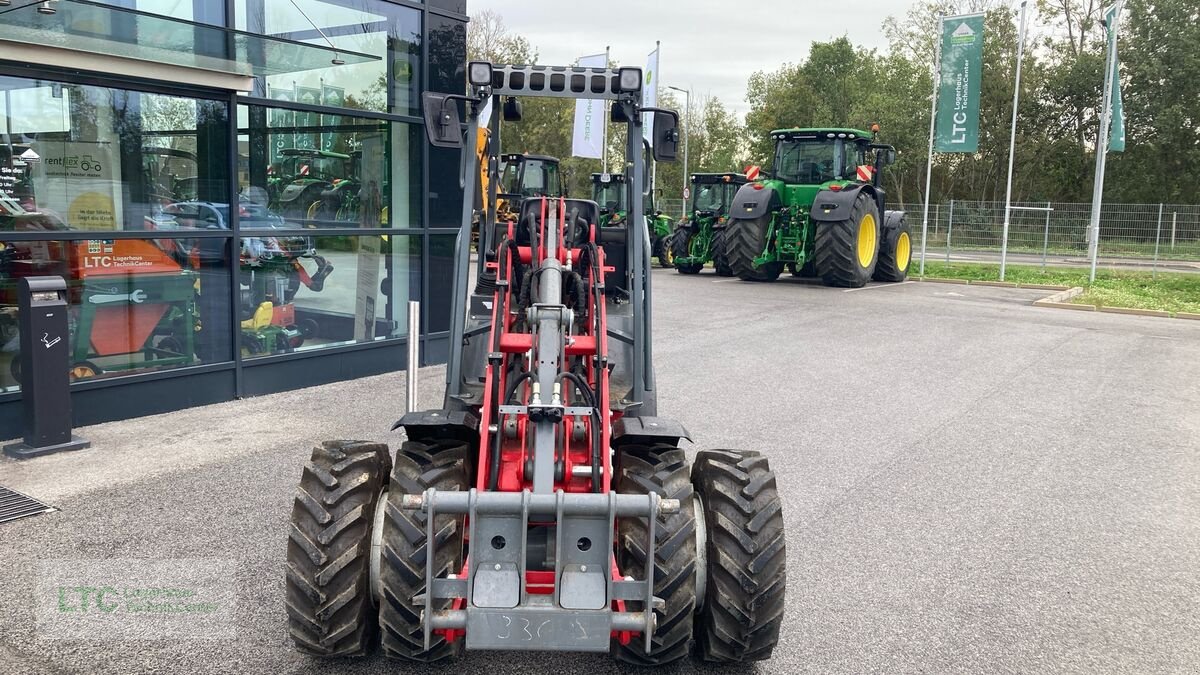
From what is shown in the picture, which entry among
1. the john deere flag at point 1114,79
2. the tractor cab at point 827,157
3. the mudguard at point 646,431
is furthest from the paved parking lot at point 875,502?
the john deere flag at point 1114,79

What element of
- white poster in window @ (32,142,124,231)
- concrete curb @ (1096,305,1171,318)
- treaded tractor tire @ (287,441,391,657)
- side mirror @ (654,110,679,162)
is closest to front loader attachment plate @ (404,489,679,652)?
treaded tractor tire @ (287,441,391,657)

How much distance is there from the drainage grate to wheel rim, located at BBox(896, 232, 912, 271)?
56.9ft

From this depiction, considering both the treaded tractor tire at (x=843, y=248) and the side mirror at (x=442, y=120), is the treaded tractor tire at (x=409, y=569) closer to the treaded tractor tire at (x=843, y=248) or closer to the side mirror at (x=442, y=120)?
the side mirror at (x=442, y=120)

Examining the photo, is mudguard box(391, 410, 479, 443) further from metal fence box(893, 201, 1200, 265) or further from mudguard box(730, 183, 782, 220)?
metal fence box(893, 201, 1200, 265)

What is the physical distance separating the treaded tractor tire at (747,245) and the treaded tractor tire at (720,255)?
38.0 inches

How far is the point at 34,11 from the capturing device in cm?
639

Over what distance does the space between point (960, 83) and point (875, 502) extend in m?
15.9

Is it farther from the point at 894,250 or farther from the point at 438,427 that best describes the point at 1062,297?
the point at 438,427

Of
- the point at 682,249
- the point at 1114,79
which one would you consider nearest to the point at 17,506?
the point at 682,249

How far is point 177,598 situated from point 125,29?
474cm

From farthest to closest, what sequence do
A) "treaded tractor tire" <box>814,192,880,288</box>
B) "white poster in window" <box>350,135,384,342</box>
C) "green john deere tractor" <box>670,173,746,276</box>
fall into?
1. "green john deere tractor" <box>670,173,746,276</box>
2. "treaded tractor tire" <box>814,192,880,288</box>
3. "white poster in window" <box>350,135,384,342</box>

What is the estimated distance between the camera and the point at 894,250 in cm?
1964

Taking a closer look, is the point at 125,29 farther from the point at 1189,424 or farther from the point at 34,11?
the point at 1189,424

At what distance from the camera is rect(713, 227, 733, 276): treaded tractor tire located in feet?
66.6
